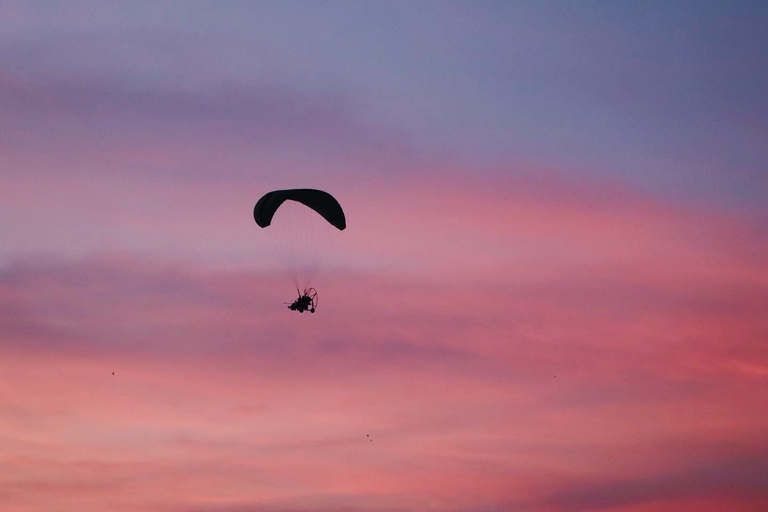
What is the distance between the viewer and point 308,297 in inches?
5290

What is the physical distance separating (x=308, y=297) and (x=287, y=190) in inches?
302

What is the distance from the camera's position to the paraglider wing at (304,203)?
13200 centimetres

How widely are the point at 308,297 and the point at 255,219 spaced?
268 inches

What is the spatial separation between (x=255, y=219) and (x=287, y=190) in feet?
10.5

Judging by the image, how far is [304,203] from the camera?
434 ft

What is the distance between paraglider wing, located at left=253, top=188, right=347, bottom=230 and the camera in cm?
13200

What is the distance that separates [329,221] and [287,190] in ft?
12.0

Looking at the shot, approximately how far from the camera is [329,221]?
134m

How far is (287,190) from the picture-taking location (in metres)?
134

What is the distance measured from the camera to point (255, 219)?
132 metres
